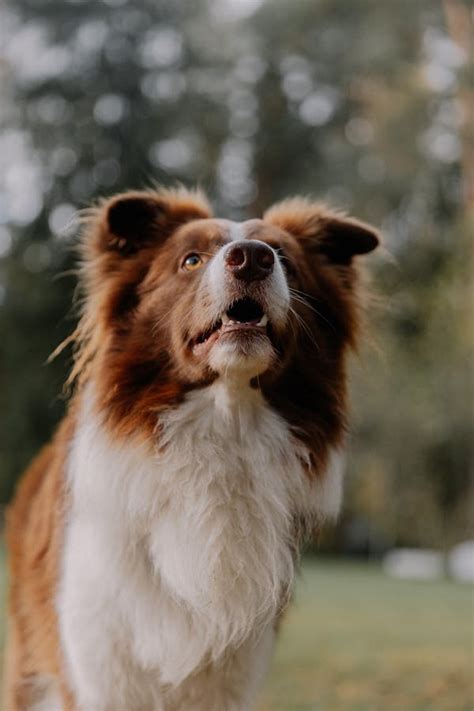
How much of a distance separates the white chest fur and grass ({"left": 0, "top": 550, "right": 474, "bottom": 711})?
73cm

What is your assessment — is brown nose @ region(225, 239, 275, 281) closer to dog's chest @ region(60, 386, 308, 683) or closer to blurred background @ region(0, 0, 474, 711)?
dog's chest @ region(60, 386, 308, 683)

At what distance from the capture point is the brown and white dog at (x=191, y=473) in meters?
3.87

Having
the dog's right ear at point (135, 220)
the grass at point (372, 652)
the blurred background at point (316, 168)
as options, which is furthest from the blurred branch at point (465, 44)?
the dog's right ear at point (135, 220)

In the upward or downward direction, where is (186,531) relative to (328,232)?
downward

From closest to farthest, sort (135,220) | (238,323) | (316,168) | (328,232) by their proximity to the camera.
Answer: (238,323) → (135,220) → (328,232) → (316,168)

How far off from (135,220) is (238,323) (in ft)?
3.14

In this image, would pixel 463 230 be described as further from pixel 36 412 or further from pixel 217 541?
pixel 217 541

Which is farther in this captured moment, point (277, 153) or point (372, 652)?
point (277, 153)

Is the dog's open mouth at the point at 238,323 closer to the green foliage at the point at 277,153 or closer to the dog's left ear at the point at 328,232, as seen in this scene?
the dog's left ear at the point at 328,232

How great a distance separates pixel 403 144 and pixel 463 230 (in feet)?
7.89

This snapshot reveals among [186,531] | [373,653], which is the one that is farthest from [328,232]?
[373,653]

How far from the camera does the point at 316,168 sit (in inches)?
816

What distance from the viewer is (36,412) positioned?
1725 centimetres

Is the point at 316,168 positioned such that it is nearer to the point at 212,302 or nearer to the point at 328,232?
the point at 328,232
